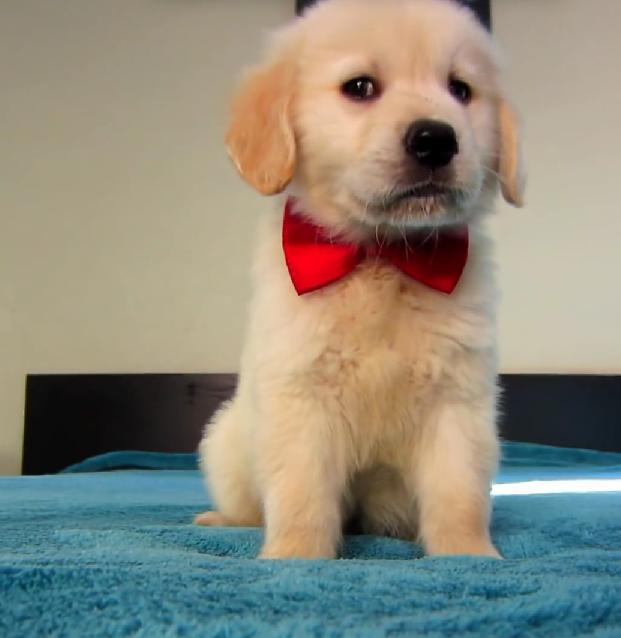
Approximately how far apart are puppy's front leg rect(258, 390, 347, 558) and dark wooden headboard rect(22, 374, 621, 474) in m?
2.05

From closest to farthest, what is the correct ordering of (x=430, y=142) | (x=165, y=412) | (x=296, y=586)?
(x=296, y=586), (x=430, y=142), (x=165, y=412)

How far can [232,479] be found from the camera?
1.42 meters

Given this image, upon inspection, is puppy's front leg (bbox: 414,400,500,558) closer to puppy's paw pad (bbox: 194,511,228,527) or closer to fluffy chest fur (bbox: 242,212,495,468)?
fluffy chest fur (bbox: 242,212,495,468)

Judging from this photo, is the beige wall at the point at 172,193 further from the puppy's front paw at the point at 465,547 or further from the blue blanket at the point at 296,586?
the puppy's front paw at the point at 465,547

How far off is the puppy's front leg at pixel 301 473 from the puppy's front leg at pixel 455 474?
126mm

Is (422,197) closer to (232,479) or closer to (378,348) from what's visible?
(378,348)

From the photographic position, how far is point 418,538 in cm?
124

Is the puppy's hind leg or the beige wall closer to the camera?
the puppy's hind leg

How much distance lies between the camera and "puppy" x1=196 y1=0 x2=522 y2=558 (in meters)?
1.14

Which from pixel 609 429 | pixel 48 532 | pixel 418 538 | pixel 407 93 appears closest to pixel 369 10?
pixel 407 93

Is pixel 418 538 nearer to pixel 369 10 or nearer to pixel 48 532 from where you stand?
pixel 48 532

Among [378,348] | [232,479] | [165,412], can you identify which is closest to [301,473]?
[378,348]

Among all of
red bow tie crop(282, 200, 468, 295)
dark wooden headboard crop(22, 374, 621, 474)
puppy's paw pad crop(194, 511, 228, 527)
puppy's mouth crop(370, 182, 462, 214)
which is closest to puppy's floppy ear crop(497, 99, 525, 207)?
red bow tie crop(282, 200, 468, 295)

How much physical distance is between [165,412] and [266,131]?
2123 mm
